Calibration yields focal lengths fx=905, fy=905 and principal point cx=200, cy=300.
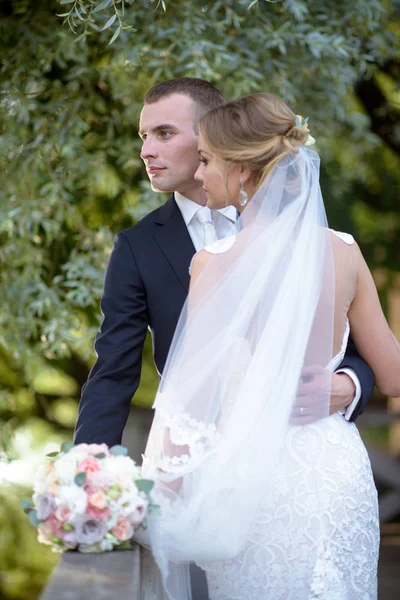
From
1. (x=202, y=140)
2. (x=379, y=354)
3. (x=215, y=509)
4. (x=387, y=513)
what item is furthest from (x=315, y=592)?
(x=387, y=513)

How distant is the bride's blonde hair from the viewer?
7.63 ft

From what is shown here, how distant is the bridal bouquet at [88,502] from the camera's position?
189cm

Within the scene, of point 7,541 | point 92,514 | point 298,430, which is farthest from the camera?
point 7,541

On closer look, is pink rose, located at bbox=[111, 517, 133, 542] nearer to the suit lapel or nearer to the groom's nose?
the suit lapel

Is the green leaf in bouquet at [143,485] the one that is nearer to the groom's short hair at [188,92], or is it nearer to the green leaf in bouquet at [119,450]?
the green leaf in bouquet at [119,450]

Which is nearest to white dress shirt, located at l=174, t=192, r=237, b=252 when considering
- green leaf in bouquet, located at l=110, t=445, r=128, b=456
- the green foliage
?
green leaf in bouquet, located at l=110, t=445, r=128, b=456

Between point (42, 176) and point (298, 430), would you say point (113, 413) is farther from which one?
point (42, 176)

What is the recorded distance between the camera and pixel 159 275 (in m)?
2.62

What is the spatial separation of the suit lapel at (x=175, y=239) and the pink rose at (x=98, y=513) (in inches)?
34.5

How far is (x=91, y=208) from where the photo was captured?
5105 millimetres

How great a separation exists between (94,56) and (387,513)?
4515 millimetres

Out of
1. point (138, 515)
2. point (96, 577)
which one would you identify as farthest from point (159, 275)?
point (96, 577)

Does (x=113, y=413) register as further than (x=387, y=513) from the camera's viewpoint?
No

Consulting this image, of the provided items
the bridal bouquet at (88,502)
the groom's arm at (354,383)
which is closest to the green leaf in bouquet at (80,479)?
the bridal bouquet at (88,502)
